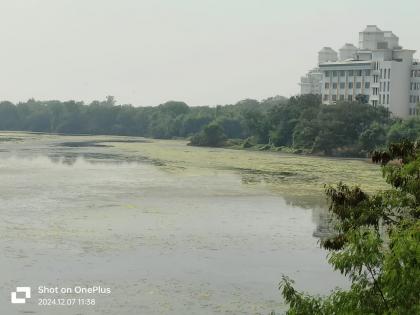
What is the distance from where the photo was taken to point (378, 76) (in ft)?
238

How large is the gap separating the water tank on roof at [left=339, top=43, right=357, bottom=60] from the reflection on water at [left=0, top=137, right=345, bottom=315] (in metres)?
53.5

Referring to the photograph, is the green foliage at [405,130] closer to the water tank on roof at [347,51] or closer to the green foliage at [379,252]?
the water tank on roof at [347,51]

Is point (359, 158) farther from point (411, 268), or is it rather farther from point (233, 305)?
point (411, 268)

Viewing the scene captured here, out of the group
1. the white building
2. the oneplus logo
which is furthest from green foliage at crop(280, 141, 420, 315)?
the white building

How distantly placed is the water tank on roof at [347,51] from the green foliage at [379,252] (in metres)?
78.1

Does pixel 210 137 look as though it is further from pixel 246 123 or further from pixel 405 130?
pixel 405 130

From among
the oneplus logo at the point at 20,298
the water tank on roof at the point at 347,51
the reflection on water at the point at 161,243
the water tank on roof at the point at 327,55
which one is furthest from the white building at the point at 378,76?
the oneplus logo at the point at 20,298

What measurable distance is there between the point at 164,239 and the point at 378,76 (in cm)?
5706

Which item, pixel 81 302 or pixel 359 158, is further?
pixel 359 158

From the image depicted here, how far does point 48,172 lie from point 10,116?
281 ft

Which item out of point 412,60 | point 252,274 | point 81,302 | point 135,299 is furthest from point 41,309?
point 412,60

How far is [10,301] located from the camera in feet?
42.9

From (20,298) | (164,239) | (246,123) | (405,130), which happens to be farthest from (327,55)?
(20,298)

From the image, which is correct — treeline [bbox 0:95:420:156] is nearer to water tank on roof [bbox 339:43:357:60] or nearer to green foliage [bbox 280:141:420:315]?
water tank on roof [bbox 339:43:357:60]
